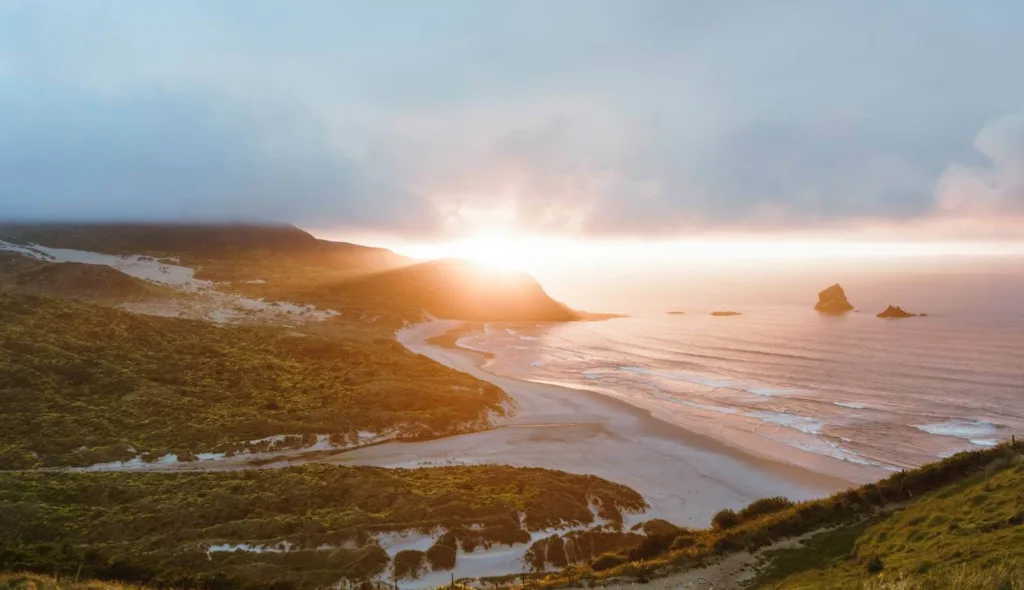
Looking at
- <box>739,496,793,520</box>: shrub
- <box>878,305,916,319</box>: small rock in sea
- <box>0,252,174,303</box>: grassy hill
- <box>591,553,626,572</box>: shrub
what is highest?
<box>878,305,916,319</box>: small rock in sea

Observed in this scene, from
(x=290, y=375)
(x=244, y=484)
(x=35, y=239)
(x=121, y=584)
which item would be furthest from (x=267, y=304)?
(x=35, y=239)

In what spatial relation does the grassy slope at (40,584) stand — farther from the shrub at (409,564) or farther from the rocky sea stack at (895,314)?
the rocky sea stack at (895,314)

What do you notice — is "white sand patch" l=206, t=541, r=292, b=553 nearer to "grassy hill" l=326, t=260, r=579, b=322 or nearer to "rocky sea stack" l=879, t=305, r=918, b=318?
"grassy hill" l=326, t=260, r=579, b=322

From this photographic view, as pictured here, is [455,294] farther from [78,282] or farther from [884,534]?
[884,534]

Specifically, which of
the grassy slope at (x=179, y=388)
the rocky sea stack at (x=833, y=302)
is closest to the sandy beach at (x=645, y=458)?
the grassy slope at (x=179, y=388)

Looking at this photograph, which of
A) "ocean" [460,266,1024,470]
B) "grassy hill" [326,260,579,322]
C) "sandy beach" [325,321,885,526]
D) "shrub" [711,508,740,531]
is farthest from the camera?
"grassy hill" [326,260,579,322]

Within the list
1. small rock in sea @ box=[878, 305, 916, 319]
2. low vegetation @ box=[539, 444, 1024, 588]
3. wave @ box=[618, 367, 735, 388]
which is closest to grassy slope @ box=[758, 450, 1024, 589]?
low vegetation @ box=[539, 444, 1024, 588]

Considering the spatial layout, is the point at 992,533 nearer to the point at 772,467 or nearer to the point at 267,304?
the point at 772,467

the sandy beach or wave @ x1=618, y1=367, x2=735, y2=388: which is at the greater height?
wave @ x1=618, y1=367, x2=735, y2=388
